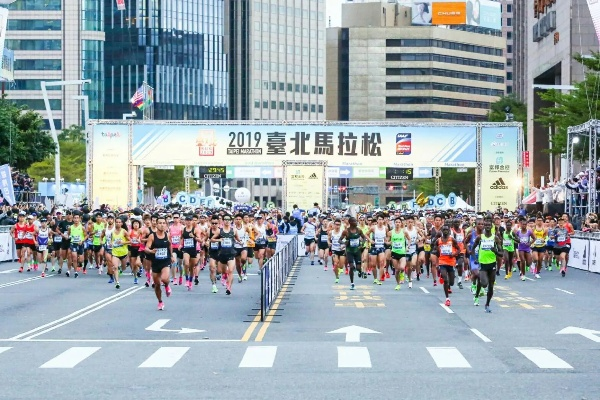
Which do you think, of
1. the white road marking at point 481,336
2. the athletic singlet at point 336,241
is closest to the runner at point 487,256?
the white road marking at point 481,336

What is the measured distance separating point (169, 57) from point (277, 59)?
23366 millimetres

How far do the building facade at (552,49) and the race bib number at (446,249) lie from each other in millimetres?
49092

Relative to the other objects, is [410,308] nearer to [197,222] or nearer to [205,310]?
[205,310]

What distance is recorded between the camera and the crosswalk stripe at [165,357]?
1670 centimetres

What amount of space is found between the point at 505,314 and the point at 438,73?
175981 millimetres

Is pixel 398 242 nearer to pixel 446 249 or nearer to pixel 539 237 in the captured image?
pixel 446 249

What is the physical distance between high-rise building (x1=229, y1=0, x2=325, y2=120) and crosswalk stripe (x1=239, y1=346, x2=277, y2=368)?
162 metres

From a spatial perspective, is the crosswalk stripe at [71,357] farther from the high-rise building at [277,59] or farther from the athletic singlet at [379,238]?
the high-rise building at [277,59]

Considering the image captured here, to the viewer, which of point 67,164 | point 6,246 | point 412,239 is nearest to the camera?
point 412,239

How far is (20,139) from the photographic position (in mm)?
76750

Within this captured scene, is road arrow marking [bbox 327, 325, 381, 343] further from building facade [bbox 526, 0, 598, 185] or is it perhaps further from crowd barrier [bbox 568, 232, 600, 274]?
building facade [bbox 526, 0, 598, 185]

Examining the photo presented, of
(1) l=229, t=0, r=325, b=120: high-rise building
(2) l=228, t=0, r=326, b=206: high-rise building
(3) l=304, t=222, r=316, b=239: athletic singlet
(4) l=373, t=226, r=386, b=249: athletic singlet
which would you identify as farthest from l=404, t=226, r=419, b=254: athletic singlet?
(1) l=229, t=0, r=325, b=120: high-rise building

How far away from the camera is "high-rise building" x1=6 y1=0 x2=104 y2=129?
491 feet

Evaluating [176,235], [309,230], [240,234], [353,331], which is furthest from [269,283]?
[309,230]
